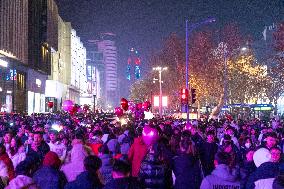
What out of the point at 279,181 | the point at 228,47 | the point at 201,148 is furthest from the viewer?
the point at 228,47

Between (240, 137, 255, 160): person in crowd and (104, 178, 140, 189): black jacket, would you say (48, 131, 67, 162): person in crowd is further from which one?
(104, 178, 140, 189): black jacket

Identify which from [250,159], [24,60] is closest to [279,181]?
[250,159]

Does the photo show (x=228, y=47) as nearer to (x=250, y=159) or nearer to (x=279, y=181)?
(x=250, y=159)

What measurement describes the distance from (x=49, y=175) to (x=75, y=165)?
1322mm

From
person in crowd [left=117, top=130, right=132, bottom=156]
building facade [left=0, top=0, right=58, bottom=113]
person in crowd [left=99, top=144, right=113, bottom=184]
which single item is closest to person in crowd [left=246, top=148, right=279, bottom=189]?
person in crowd [left=99, top=144, right=113, bottom=184]

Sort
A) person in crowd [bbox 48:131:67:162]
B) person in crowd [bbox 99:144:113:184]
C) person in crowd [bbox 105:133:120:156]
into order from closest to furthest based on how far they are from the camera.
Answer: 1. person in crowd [bbox 99:144:113:184]
2. person in crowd [bbox 48:131:67:162]
3. person in crowd [bbox 105:133:120:156]

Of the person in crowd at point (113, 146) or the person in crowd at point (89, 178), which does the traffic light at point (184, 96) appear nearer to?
the person in crowd at point (113, 146)

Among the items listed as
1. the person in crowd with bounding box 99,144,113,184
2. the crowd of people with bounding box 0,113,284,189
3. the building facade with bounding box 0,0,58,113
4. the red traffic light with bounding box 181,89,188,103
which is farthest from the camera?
the building facade with bounding box 0,0,58,113

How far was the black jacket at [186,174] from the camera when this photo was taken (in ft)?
27.6

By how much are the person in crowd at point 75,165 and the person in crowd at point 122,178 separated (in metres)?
2.43

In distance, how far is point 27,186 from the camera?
16.8 ft

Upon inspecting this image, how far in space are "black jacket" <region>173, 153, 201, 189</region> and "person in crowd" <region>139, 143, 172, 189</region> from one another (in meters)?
0.18

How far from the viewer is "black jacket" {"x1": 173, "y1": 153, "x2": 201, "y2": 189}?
27.6 ft

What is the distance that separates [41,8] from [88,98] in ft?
342
